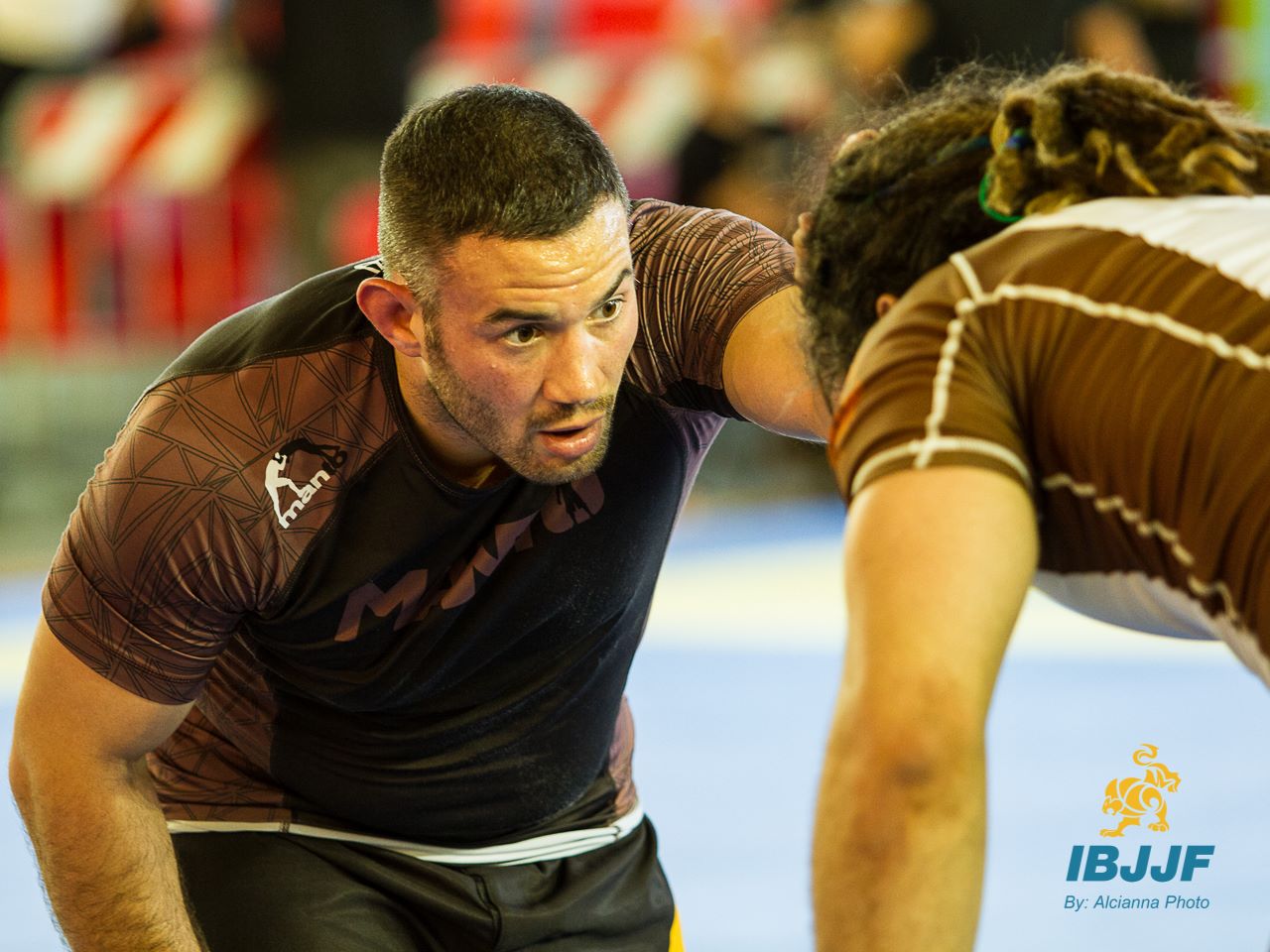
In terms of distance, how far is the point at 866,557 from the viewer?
1441 mm

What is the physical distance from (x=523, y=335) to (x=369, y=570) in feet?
1.35

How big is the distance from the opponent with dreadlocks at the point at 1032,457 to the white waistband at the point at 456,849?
147 cm

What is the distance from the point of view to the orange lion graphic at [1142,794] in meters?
3.84

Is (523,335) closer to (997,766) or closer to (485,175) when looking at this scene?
(485,175)

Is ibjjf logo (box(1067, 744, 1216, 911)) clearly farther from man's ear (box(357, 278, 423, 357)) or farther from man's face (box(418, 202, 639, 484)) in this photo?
man's ear (box(357, 278, 423, 357))

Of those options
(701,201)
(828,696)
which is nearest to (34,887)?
(828,696)

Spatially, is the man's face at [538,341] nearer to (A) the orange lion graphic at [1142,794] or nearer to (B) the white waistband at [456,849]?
(B) the white waistband at [456,849]

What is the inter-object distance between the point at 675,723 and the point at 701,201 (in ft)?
13.8

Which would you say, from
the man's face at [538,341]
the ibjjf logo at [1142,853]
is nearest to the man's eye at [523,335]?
the man's face at [538,341]

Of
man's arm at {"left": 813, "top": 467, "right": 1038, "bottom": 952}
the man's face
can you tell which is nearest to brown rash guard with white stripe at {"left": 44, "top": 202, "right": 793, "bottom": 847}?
the man's face

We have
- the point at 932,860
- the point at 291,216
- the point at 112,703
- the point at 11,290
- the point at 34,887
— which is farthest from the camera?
the point at 291,216

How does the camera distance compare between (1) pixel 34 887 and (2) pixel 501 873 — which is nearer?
(2) pixel 501 873

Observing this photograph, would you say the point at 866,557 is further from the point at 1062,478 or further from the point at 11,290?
the point at 11,290

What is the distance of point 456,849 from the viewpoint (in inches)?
113
